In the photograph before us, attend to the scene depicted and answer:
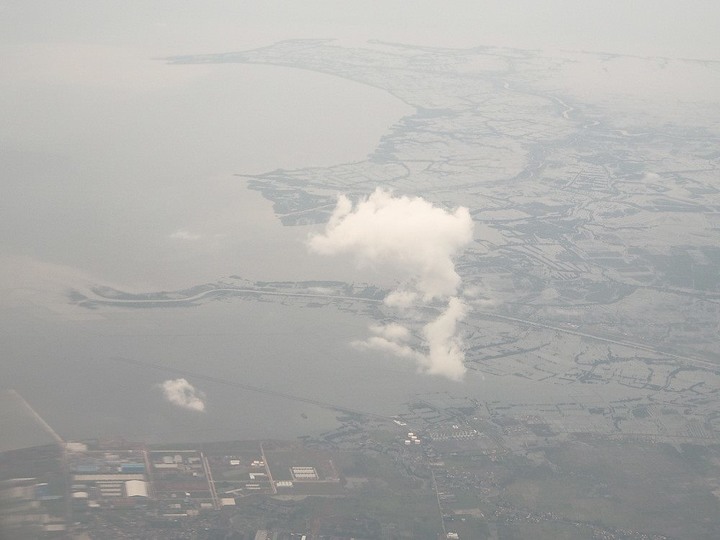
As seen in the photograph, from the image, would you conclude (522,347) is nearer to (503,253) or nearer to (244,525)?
(503,253)

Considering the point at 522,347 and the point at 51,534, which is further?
the point at 522,347

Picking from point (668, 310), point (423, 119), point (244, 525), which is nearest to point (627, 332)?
point (668, 310)

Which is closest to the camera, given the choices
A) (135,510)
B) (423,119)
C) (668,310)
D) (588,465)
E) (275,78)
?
(135,510)

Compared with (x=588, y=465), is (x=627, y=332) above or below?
above

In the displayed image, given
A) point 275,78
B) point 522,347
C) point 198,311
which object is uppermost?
point 275,78

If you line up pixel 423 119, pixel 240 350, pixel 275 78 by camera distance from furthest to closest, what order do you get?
pixel 275 78, pixel 423 119, pixel 240 350

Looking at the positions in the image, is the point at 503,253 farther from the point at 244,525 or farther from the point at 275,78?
the point at 275,78

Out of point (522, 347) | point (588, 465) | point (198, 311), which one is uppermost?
point (198, 311)

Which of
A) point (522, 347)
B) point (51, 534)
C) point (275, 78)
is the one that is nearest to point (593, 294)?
point (522, 347)

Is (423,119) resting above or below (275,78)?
below
